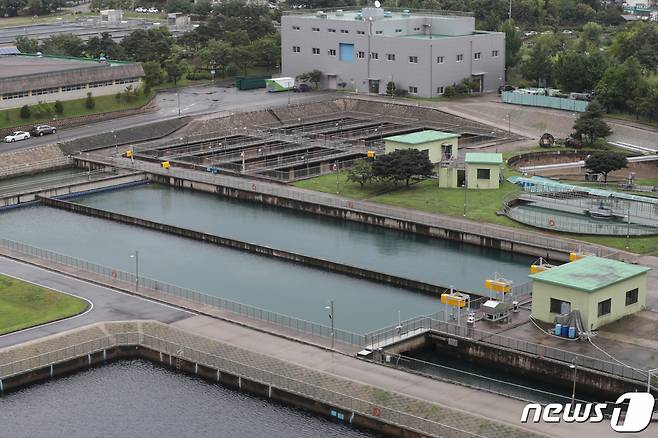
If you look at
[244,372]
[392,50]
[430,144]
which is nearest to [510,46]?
[392,50]

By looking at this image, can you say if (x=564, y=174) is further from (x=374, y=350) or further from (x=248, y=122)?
(x=374, y=350)

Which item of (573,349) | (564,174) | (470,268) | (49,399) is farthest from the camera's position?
(564,174)

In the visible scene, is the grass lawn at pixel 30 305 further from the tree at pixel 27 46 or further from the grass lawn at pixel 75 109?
the tree at pixel 27 46

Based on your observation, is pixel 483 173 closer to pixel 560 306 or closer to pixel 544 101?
pixel 544 101

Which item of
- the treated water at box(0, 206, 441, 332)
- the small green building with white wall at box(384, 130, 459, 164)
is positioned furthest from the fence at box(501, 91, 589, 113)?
the treated water at box(0, 206, 441, 332)

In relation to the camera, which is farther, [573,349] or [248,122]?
[248,122]

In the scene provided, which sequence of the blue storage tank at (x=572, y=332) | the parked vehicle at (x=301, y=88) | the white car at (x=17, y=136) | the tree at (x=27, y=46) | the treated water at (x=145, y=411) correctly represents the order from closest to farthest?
the treated water at (x=145, y=411)
the blue storage tank at (x=572, y=332)
the white car at (x=17, y=136)
the parked vehicle at (x=301, y=88)
the tree at (x=27, y=46)

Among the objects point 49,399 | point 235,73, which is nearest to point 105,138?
point 235,73

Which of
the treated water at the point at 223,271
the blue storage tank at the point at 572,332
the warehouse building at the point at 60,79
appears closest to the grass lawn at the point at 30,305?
the treated water at the point at 223,271
